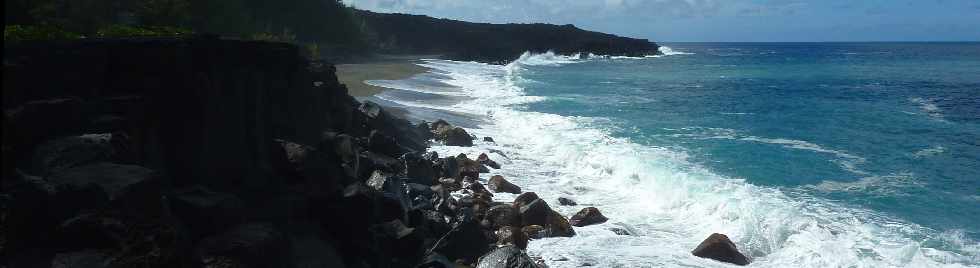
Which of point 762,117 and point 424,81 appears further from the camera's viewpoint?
point 424,81

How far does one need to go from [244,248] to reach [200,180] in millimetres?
2204

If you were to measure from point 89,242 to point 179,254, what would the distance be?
715mm

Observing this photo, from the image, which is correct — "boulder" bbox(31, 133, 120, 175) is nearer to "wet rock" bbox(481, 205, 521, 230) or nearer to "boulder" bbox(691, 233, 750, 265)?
"wet rock" bbox(481, 205, 521, 230)

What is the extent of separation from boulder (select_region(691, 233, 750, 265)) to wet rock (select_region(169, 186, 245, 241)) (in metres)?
6.78

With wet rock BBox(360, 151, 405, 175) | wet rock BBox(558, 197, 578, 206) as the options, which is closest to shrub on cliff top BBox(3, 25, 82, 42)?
wet rock BBox(360, 151, 405, 175)

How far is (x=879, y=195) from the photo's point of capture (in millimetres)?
15781

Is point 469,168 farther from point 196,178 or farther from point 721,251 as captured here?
point 196,178

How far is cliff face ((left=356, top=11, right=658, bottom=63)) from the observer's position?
9775cm

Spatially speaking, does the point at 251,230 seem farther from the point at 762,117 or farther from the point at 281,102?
the point at 762,117

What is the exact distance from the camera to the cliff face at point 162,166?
20.8 ft

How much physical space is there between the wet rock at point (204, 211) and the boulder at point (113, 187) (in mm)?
545

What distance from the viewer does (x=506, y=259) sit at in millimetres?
9609

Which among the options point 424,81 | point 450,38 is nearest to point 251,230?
point 424,81

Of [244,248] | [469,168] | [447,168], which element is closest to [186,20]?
[469,168]
